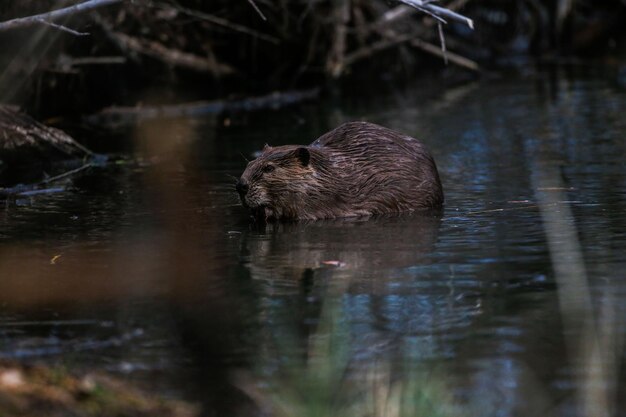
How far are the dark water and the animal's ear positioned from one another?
39 cm

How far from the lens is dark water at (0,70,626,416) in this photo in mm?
3869

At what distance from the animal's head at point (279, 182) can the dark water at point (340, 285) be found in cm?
19

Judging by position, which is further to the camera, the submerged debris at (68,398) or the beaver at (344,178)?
the beaver at (344,178)

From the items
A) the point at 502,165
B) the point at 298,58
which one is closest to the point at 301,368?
the point at 502,165

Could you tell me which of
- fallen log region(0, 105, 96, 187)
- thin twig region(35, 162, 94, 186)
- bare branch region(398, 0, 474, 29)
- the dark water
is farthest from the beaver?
fallen log region(0, 105, 96, 187)

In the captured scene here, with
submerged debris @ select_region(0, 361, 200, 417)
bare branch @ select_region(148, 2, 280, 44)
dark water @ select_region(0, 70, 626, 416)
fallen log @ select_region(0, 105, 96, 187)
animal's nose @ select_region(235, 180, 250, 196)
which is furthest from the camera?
bare branch @ select_region(148, 2, 280, 44)

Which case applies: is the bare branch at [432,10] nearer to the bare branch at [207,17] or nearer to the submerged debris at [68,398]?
the submerged debris at [68,398]

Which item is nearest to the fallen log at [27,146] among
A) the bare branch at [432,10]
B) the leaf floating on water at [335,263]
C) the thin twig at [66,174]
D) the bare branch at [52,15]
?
the thin twig at [66,174]

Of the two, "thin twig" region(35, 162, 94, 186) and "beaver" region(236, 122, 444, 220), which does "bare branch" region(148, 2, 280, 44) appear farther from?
"beaver" region(236, 122, 444, 220)

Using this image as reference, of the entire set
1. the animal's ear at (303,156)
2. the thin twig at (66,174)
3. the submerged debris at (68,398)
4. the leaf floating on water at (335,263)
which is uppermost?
the animal's ear at (303,156)

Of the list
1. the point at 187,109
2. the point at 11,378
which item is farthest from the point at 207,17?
the point at 11,378

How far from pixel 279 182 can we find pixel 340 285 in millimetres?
1843

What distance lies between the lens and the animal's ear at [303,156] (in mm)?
6811

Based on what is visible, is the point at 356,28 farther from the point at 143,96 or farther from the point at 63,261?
the point at 63,261
